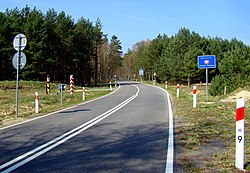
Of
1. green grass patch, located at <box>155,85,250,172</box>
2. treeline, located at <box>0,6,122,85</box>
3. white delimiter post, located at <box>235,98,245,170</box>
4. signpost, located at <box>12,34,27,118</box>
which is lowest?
green grass patch, located at <box>155,85,250,172</box>

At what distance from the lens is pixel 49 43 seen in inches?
2350

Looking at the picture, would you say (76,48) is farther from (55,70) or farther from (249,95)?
(249,95)

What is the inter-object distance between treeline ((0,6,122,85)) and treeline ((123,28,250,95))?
18.2m

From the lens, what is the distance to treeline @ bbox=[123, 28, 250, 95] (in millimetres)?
37969

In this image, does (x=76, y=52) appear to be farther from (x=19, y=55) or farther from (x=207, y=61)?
(x=19, y=55)

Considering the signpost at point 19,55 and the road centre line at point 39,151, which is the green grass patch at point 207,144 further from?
the signpost at point 19,55

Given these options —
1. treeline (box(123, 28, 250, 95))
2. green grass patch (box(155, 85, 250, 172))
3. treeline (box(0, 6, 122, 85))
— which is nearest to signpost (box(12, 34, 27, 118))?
green grass patch (box(155, 85, 250, 172))

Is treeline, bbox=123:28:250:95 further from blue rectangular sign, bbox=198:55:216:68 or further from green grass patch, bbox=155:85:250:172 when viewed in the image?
green grass patch, bbox=155:85:250:172

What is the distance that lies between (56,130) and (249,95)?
1670 cm

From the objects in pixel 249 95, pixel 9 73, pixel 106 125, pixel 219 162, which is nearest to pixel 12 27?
pixel 9 73

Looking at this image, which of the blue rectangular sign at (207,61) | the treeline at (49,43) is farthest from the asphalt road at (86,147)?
the treeline at (49,43)

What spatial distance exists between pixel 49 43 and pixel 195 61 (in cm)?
2754

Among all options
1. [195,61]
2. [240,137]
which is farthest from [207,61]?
[195,61]

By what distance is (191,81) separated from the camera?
65688mm
